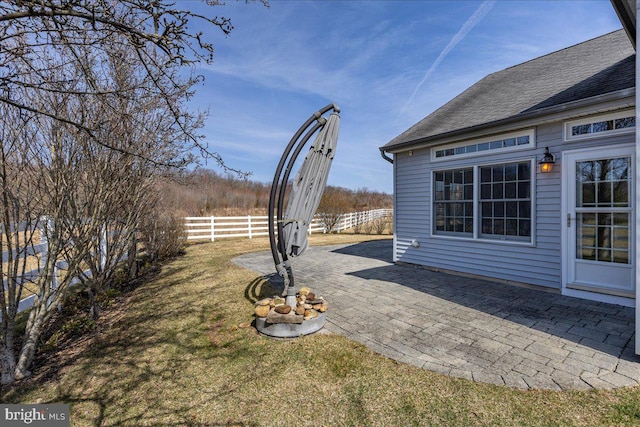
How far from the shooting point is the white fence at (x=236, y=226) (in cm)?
1306

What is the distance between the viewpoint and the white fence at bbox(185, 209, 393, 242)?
42.9 feet

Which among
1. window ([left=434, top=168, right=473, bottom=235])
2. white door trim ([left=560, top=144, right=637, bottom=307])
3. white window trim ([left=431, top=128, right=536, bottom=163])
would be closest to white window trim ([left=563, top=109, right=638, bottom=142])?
white door trim ([left=560, top=144, right=637, bottom=307])

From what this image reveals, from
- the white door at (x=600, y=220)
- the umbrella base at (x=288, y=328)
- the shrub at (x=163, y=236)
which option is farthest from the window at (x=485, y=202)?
the shrub at (x=163, y=236)

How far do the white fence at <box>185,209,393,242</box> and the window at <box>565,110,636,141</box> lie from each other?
8.88 m

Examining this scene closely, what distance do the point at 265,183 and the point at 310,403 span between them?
3830 centimetres

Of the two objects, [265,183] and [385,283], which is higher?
[265,183]

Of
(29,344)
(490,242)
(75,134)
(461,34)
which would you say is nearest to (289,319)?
(29,344)

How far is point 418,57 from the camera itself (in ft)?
30.2

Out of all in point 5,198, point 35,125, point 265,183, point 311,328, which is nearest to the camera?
point 5,198

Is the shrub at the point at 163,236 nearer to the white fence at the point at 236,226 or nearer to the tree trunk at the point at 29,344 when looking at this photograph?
the white fence at the point at 236,226

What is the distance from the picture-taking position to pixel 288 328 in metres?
3.57

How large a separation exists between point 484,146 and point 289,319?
197 inches

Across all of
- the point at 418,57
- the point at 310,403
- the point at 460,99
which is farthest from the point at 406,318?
the point at 418,57

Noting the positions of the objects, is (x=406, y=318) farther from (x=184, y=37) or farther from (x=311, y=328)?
(x=184, y=37)
